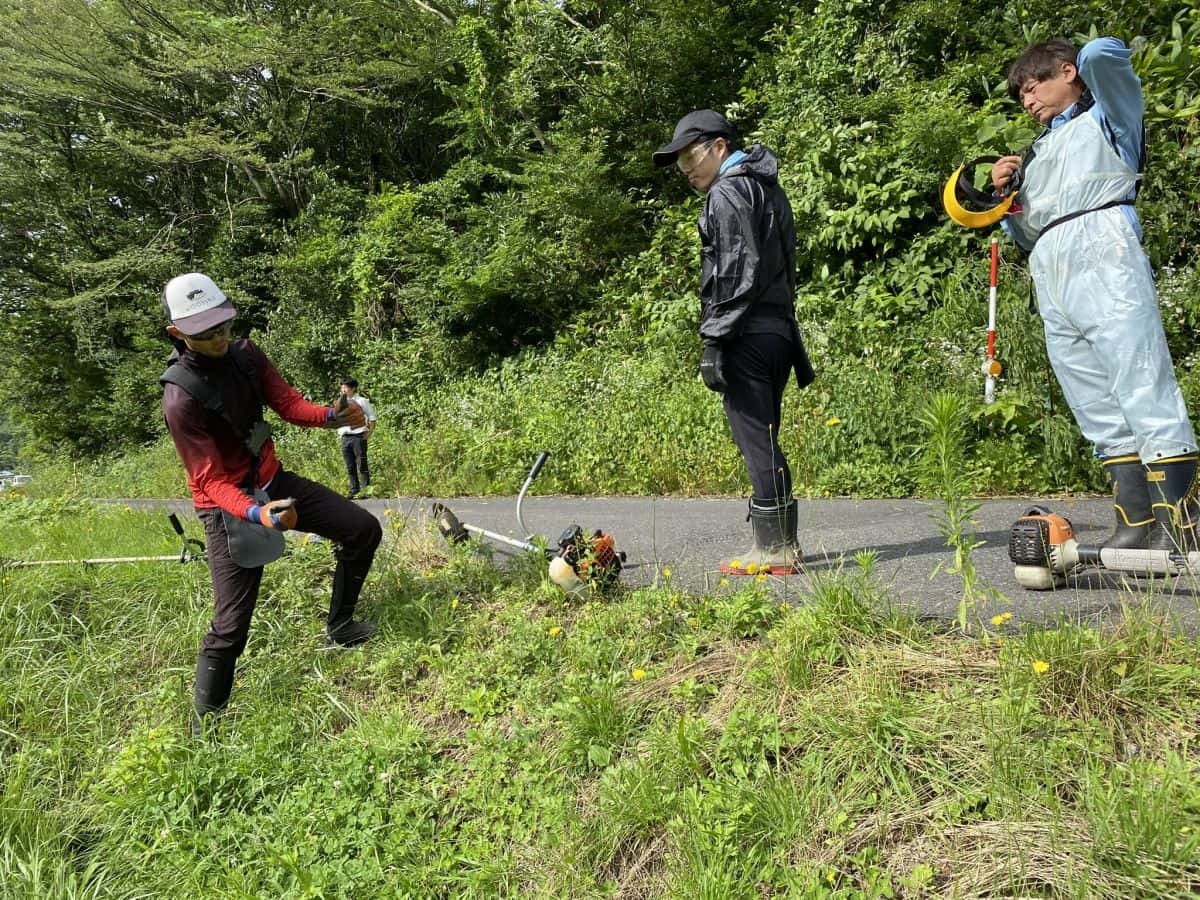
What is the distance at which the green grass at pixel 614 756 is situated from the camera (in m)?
1.89

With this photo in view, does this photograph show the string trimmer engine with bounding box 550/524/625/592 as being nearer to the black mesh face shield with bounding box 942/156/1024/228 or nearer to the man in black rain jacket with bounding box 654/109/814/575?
the man in black rain jacket with bounding box 654/109/814/575

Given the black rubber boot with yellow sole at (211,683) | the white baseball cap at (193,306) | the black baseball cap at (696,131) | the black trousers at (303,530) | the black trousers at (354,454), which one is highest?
the black baseball cap at (696,131)

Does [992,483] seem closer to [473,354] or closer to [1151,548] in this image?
[1151,548]

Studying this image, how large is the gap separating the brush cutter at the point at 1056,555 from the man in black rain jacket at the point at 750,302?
0.97 meters

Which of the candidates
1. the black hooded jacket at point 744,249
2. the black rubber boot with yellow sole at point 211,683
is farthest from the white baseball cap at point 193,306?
the black hooded jacket at point 744,249

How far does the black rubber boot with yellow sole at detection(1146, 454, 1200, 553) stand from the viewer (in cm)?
266

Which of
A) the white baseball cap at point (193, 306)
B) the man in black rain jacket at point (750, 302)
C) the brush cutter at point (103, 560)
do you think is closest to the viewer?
the white baseball cap at point (193, 306)

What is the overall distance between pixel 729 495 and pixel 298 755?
169 inches

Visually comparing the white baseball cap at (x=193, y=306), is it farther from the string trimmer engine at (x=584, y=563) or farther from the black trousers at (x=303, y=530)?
the string trimmer engine at (x=584, y=563)

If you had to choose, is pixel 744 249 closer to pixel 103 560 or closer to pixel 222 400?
pixel 222 400

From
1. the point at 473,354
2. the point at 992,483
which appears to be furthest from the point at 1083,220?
the point at 473,354

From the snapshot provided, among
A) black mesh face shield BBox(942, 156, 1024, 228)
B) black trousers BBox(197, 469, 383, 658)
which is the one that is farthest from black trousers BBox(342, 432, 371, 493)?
black mesh face shield BBox(942, 156, 1024, 228)

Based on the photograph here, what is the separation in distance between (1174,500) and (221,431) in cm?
396

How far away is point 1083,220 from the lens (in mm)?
2895
